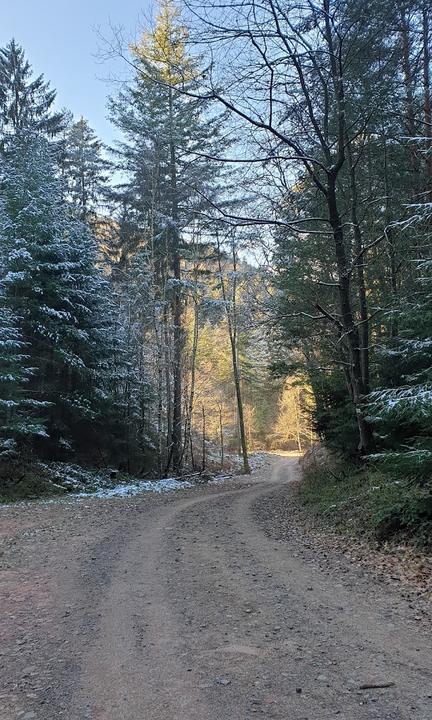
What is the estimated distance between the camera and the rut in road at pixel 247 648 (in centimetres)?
316

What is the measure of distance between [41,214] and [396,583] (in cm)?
1557

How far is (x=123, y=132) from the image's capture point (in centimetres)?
2275

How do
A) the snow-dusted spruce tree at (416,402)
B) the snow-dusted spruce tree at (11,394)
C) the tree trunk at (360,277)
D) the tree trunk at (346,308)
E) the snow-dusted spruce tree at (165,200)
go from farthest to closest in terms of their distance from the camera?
the snow-dusted spruce tree at (165,200), the snow-dusted spruce tree at (11,394), the tree trunk at (360,277), the tree trunk at (346,308), the snow-dusted spruce tree at (416,402)

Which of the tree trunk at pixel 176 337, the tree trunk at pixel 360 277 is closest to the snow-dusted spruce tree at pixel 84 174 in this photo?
the tree trunk at pixel 176 337

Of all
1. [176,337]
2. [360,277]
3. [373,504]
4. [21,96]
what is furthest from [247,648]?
[21,96]

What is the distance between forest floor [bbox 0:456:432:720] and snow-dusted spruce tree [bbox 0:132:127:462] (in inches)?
387

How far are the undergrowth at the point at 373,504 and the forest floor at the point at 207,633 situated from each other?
82 centimetres

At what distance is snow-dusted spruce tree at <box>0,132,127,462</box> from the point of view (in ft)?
54.0

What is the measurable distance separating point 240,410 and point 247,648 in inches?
827

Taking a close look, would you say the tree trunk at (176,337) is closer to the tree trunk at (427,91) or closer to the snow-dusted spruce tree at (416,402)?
the tree trunk at (427,91)

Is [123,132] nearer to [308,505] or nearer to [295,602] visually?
[308,505]

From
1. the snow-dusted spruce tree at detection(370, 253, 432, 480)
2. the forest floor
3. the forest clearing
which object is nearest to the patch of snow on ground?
the forest clearing

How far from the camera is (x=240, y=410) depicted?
82.1 feet

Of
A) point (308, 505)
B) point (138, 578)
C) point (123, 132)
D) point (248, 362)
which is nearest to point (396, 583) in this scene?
point (138, 578)
